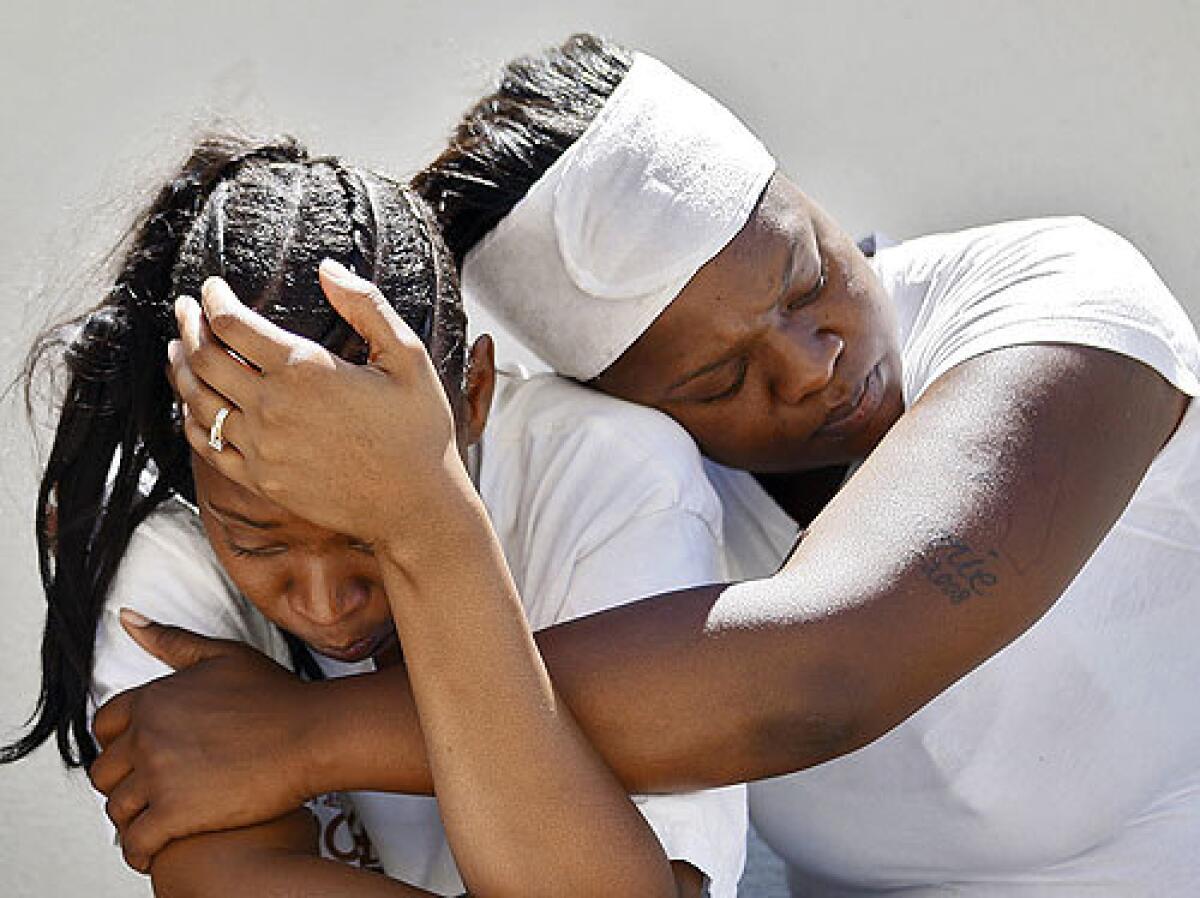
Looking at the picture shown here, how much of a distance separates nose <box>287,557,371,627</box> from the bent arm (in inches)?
2.3

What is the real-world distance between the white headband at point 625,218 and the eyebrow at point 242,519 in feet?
1.13

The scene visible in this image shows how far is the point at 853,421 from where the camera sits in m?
1.71

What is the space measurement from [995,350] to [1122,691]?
0.34 m

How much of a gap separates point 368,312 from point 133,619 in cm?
38

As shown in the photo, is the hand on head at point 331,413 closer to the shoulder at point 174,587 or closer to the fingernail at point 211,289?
the fingernail at point 211,289

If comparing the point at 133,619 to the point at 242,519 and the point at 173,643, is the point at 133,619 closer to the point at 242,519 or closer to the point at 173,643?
the point at 173,643

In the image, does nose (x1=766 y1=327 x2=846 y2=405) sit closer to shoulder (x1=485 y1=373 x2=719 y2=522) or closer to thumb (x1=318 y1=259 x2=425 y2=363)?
shoulder (x1=485 y1=373 x2=719 y2=522)

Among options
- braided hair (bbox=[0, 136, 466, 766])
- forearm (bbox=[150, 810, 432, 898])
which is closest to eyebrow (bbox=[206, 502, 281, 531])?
braided hair (bbox=[0, 136, 466, 766])

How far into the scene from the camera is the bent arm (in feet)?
4.75

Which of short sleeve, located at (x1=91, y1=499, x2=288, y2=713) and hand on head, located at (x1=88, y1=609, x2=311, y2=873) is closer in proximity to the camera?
hand on head, located at (x1=88, y1=609, x2=311, y2=873)

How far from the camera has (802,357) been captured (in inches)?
65.4

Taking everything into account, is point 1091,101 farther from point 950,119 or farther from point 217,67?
point 217,67

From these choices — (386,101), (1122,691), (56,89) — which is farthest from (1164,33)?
(56,89)

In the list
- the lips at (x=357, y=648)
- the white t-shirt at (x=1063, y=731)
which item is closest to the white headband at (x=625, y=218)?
the white t-shirt at (x=1063, y=731)
